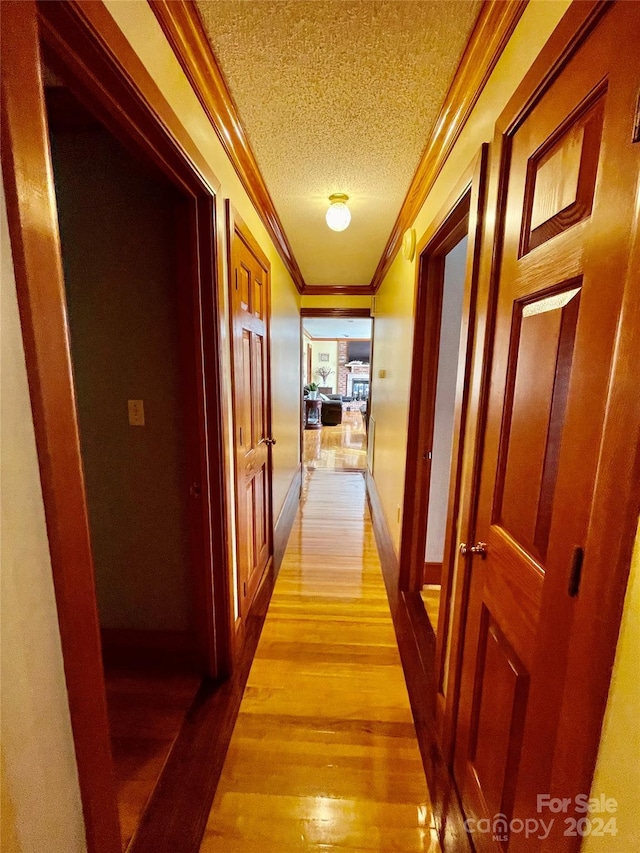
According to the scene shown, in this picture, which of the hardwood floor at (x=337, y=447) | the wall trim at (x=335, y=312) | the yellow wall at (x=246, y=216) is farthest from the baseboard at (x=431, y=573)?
the wall trim at (x=335, y=312)

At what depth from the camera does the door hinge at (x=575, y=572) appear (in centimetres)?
61

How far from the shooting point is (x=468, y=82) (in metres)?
1.11

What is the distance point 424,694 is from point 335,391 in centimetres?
1153

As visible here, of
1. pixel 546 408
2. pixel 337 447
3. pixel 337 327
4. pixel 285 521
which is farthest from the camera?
pixel 337 327

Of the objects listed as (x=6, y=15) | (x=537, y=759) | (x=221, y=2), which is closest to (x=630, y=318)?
(x=537, y=759)

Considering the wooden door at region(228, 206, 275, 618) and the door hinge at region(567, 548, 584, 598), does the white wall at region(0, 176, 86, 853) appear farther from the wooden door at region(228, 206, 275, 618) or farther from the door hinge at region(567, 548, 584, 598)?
→ the wooden door at region(228, 206, 275, 618)

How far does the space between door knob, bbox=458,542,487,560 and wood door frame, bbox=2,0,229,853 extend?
0.96 metres

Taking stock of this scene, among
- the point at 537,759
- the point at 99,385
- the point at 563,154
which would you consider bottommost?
the point at 537,759

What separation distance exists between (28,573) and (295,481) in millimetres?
3431

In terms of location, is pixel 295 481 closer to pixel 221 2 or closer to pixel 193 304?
pixel 193 304

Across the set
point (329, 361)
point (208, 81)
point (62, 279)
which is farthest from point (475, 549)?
point (329, 361)

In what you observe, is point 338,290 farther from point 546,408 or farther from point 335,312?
point 546,408

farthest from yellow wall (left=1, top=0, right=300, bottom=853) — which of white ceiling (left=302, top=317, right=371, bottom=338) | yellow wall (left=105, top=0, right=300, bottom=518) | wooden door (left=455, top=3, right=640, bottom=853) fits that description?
white ceiling (left=302, top=317, right=371, bottom=338)

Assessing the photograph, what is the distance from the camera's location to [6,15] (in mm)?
485
